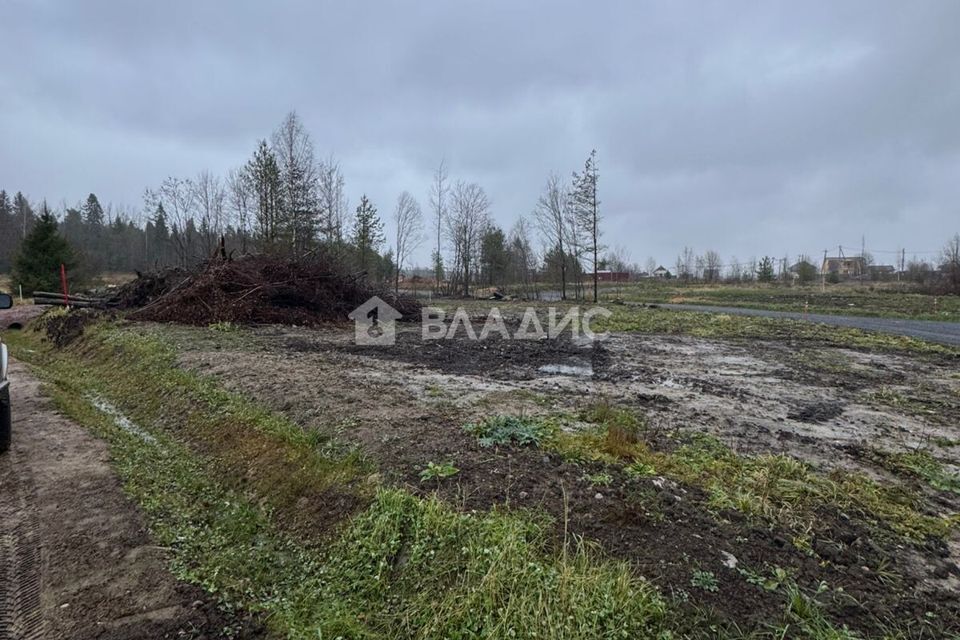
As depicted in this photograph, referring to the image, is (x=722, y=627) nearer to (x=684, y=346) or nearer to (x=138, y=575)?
(x=138, y=575)

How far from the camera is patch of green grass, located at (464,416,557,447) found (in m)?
3.83

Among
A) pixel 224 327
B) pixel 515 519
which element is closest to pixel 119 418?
pixel 224 327

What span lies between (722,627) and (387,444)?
2562mm

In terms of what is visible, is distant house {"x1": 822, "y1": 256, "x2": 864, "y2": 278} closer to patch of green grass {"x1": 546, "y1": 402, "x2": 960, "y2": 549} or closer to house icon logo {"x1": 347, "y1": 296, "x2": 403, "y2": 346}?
house icon logo {"x1": 347, "y1": 296, "x2": 403, "y2": 346}

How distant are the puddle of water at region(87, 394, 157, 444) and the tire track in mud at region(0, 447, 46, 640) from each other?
1.22m

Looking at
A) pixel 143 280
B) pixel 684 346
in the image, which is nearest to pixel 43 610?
pixel 684 346

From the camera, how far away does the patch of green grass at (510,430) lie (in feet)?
12.6

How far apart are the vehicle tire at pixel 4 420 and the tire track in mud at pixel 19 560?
1.44ft

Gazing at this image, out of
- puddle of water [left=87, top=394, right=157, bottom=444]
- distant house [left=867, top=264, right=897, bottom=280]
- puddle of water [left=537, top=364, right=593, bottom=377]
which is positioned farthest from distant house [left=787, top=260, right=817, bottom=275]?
puddle of water [left=87, top=394, right=157, bottom=444]

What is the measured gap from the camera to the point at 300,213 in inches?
853

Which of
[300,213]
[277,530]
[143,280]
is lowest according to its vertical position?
[277,530]

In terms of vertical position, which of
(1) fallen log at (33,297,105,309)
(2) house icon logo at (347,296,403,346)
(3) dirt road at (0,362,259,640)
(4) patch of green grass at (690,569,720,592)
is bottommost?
(3) dirt road at (0,362,259,640)

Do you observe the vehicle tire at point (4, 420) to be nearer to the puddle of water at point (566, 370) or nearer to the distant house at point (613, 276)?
the puddle of water at point (566, 370)

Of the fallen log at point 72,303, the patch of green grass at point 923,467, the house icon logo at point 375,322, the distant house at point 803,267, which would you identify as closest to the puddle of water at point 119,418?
the house icon logo at point 375,322
